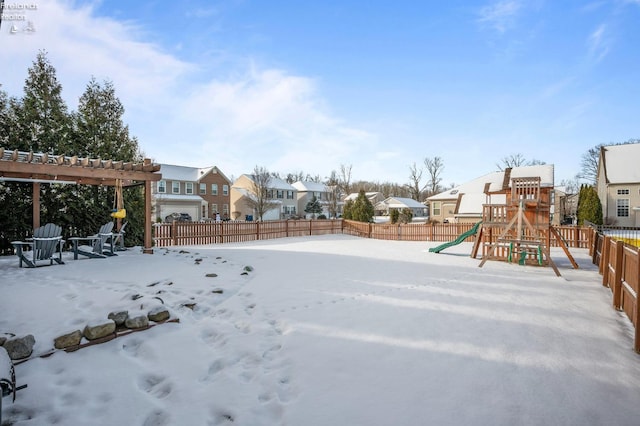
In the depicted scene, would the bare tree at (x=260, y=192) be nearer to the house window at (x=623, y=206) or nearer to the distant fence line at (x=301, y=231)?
the distant fence line at (x=301, y=231)

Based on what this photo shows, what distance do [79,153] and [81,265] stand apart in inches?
238

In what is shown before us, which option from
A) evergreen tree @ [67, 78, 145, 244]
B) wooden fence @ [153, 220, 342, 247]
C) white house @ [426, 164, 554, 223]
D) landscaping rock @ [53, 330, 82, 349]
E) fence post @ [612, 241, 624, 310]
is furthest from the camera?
wooden fence @ [153, 220, 342, 247]

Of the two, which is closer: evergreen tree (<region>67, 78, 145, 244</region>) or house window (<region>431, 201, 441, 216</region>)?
evergreen tree (<region>67, 78, 145, 244</region>)

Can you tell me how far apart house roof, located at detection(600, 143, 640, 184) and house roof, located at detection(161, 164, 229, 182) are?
38789 millimetres

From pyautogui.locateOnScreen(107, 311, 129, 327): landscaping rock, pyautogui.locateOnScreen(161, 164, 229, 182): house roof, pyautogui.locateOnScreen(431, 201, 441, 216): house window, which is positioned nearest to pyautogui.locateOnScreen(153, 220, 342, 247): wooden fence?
pyautogui.locateOnScreen(107, 311, 129, 327): landscaping rock

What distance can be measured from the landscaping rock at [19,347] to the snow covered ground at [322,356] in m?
0.12

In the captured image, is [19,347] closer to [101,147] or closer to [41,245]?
[41,245]

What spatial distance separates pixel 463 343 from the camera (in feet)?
13.0

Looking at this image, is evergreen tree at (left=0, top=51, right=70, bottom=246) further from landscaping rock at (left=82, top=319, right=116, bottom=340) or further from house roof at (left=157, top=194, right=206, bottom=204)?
house roof at (left=157, top=194, right=206, bottom=204)

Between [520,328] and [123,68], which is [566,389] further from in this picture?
[123,68]

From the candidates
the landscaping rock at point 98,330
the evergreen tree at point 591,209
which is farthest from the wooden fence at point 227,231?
the evergreen tree at point 591,209

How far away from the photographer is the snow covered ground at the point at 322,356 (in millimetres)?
2623

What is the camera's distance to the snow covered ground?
103 inches

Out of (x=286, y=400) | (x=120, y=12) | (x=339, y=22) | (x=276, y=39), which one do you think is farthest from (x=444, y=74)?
(x=286, y=400)
